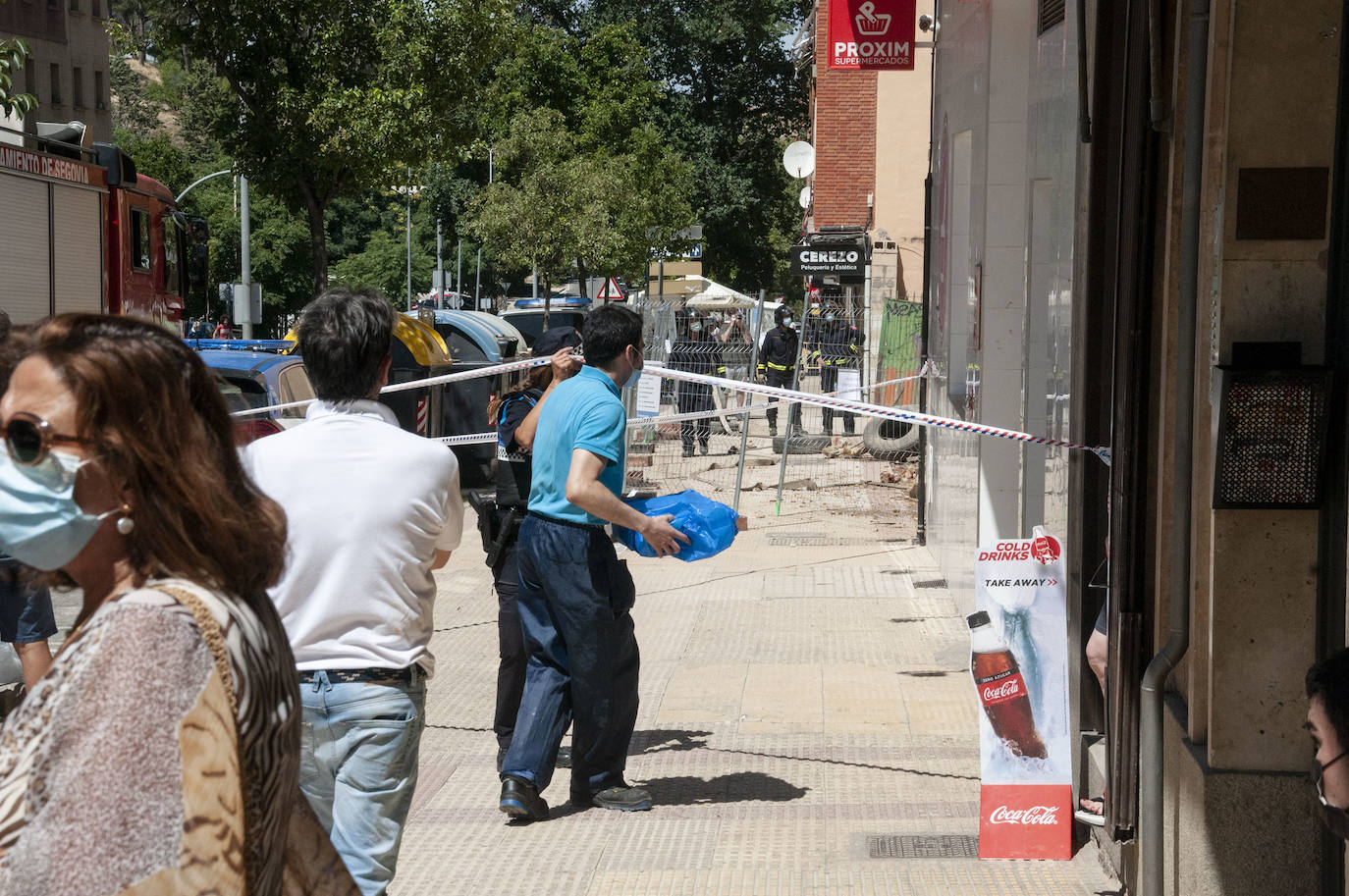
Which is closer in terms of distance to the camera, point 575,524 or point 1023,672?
point 1023,672

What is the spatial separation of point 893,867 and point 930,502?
7545 millimetres

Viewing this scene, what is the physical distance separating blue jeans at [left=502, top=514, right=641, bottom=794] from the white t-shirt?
6.36 feet

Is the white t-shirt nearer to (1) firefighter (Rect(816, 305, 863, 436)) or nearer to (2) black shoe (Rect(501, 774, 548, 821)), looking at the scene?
(2) black shoe (Rect(501, 774, 548, 821))

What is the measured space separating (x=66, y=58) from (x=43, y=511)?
56.7 m

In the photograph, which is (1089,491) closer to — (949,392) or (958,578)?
(958,578)

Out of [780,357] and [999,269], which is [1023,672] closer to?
[999,269]

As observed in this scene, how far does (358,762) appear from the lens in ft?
11.5

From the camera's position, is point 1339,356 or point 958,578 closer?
point 1339,356

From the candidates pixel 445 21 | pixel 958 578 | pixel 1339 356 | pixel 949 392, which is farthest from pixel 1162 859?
pixel 445 21

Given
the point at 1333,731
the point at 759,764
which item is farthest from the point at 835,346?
the point at 1333,731

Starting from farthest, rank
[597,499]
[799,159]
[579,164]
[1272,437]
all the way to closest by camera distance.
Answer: [579,164] < [799,159] < [597,499] < [1272,437]

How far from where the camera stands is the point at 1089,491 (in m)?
5.17

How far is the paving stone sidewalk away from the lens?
512 cm

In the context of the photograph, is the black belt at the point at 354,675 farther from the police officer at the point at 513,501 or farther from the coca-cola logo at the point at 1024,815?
the police officer at the point at 513,501
